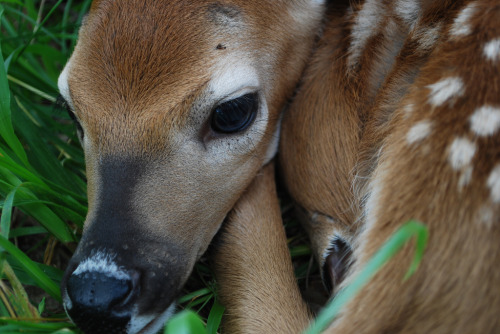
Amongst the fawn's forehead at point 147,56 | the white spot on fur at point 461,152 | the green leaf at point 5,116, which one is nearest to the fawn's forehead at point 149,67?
the fawn's forehead at point 147,56

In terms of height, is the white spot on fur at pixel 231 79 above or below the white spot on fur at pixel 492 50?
below

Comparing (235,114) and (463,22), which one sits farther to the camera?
(235,114)

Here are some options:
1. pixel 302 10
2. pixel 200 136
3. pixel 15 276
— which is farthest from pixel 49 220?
pixel 302 10

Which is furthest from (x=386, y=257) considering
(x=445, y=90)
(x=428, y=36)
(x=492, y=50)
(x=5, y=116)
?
(x=5, y=116)

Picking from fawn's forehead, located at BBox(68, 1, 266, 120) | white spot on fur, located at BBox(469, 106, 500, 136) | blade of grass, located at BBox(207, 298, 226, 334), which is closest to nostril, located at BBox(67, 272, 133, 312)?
blade of grass, located at BBox(207, 298, 226, 334)

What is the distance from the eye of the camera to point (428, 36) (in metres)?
2.05

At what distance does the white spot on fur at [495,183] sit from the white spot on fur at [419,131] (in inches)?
9.5

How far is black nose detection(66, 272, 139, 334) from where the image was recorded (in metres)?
1.79

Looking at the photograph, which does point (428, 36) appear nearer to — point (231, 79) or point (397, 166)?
point (397, 166)

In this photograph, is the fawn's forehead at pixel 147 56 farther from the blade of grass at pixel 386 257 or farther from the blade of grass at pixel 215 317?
the blade of grass at pixel 386 257

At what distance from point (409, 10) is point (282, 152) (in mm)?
726

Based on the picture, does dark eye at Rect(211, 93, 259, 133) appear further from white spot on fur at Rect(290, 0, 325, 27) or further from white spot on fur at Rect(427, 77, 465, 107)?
white spot on fur at Rect(427, 77, 465, 107)

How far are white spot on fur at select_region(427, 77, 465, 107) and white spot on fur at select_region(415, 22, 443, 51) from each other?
0.86 ft

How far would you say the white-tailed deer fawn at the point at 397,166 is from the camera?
5.11ft
